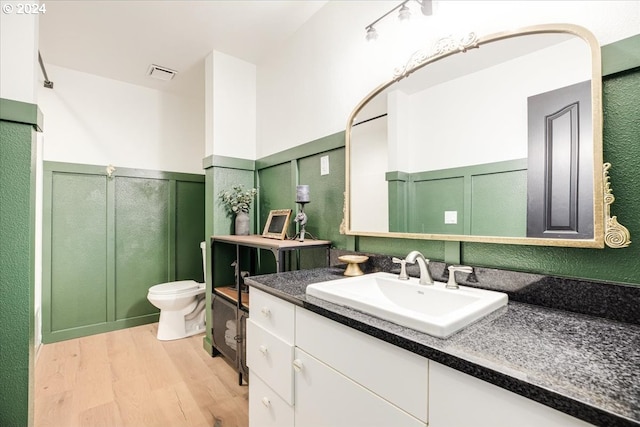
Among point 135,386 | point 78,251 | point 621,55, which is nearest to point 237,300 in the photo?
point 135,386

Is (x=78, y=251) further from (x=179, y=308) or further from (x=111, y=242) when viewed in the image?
(x=179, y=308)

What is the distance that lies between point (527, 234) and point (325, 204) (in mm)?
1196

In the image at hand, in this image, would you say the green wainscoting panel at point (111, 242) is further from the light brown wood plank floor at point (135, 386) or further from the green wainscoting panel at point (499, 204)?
the green wainscoting panel at point (499, 204)

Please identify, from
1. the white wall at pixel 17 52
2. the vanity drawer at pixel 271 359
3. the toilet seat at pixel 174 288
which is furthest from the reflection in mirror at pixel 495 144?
the toilet seat at pixel 174 288

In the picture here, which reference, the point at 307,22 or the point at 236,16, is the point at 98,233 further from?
the point at 307,22

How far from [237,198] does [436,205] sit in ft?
5.63

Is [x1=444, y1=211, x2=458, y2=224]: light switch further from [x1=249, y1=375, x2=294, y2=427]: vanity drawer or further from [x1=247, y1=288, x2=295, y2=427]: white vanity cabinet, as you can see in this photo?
[x1=249, y1=375, x2=294, y2=427]: vanity drawer

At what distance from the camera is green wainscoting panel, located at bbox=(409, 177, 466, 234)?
49.1 inches

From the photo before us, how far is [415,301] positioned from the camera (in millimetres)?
1207

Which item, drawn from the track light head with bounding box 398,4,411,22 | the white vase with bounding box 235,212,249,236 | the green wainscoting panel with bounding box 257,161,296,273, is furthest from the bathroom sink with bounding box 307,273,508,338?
the white vase with bounding box 235,212,249,236

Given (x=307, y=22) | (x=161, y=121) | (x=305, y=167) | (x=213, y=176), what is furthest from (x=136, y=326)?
(x=307, y=22)

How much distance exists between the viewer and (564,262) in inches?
38.7

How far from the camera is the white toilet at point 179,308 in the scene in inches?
105

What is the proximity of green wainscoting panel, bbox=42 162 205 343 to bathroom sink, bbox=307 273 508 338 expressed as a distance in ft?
8.65
